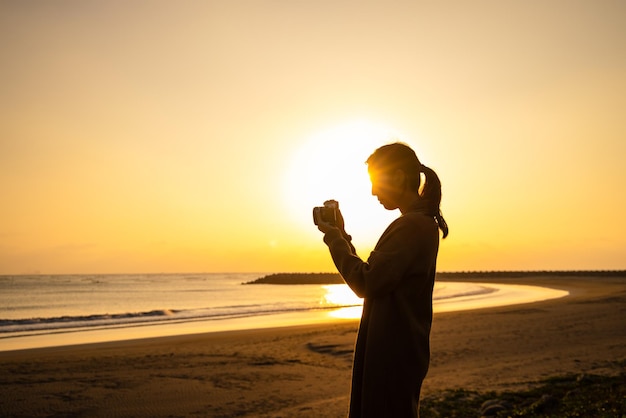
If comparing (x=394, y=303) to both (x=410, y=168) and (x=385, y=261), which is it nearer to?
(x=385, y=261)

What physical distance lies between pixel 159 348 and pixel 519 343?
9288mm

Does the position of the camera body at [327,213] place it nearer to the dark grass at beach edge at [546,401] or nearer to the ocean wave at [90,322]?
the dark grass at beach edge at [546,401]

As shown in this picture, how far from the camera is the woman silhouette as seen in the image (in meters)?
2.15

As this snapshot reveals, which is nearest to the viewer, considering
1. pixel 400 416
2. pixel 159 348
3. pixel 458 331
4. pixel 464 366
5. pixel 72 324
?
pixel 400 416

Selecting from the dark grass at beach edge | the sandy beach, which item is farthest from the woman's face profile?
the sandy beach

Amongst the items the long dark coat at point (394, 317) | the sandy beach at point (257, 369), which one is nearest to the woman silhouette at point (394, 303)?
the long dark coat at point (394, 317)

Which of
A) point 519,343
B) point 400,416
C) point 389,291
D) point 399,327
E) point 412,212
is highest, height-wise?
point 412,212

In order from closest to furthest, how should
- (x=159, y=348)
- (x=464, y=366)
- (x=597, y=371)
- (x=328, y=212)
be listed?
1. (x=328, y=212)
2. (x=597, y=371)
3. (x=464, y=366)
4. (x=159, y=348)

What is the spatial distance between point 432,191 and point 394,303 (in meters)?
0.54

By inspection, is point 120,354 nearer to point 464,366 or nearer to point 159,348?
point 159,348

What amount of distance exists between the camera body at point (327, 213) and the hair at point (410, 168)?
0.25m

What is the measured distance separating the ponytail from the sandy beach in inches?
234

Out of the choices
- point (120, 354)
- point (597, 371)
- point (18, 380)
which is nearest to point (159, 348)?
point (120, 354)

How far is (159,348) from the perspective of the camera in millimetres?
14109
